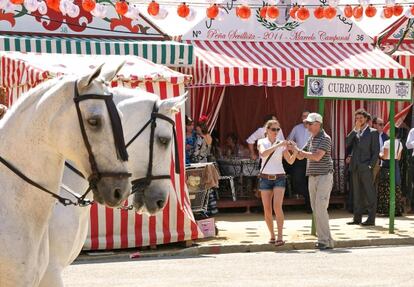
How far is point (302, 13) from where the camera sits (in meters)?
19.6

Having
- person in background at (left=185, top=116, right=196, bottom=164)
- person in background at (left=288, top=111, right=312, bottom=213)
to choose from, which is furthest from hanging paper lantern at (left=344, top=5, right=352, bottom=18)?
person in background at (left=185, top=116, right=196, bottom=164)

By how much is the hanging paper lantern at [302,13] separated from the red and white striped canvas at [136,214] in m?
5.18

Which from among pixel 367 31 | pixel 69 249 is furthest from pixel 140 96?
pixel 367 31

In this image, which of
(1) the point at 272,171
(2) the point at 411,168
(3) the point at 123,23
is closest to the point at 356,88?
(1) the point at 272,171

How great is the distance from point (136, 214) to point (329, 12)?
6935 mm

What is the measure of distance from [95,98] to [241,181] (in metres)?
15.2

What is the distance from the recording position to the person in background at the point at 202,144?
62.3 feet

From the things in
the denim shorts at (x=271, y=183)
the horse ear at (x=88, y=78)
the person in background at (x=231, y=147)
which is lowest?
the denim shorts at (x=271, y=183)

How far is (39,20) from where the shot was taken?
18.7m

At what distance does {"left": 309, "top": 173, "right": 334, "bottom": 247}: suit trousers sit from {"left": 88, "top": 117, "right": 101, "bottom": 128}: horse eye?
33.3 feet

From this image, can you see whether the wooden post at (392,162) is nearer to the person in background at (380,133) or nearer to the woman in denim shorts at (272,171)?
the woman in denim shorts at (272,171)

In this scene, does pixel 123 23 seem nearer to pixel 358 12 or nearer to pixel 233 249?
pixel 358 12

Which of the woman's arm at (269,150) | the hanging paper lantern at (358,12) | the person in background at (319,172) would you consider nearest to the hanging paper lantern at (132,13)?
the hanging paper lantern at (358,12)

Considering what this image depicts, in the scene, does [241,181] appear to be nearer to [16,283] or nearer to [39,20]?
[39,20]
